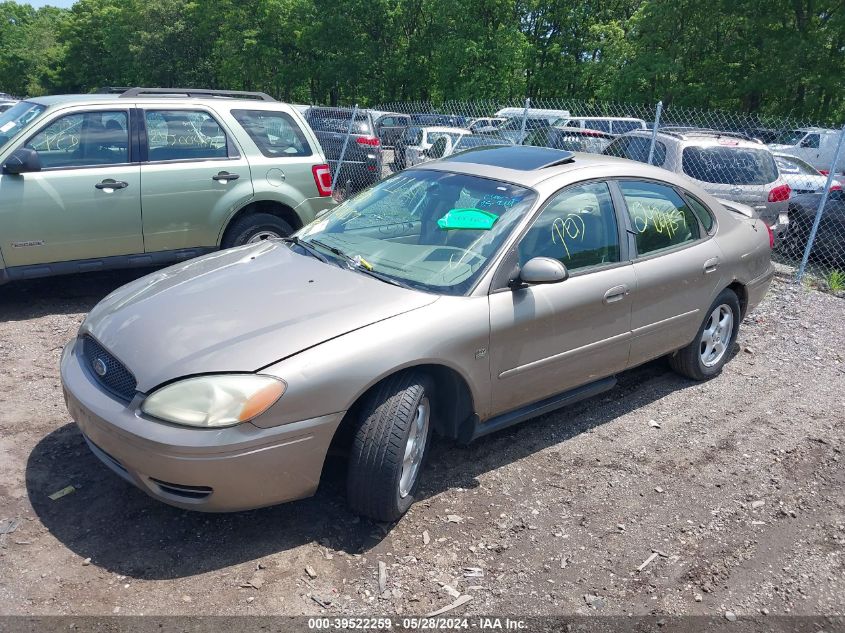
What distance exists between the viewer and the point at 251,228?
6.76 m

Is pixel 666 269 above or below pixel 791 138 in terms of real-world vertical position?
below

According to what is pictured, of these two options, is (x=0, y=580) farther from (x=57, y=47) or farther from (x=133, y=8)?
(x=57, y=47)

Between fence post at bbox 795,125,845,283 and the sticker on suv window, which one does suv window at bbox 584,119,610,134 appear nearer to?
fence post at bbox 795,125,845,283

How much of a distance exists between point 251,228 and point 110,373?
150 inches

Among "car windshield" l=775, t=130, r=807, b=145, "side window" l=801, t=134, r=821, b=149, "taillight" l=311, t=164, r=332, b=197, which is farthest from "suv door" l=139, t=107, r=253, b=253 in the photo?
"side window" l=801, t=134, r=821, b=149

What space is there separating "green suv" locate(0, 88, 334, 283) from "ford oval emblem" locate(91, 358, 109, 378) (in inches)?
123

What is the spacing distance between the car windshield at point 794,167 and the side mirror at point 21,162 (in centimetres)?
1314

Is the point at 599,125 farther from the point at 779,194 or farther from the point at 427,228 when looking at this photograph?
the point at 427,228

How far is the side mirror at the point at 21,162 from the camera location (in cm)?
552

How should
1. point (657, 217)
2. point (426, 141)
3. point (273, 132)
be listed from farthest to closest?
point (426, 141) < point (273, 132) < point (657, 217)

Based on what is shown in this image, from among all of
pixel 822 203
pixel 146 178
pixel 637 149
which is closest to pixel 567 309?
pixel 146 178

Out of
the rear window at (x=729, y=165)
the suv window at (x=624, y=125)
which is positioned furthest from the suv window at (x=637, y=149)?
the suv window at (x=624, y=125)

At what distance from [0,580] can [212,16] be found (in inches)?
1876

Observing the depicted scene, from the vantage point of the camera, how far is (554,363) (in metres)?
3.91
